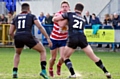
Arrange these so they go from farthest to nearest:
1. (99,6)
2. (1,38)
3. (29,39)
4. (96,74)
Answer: (99,6) → (1,38) → (96,74) → (29,39)

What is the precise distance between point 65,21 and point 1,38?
1834 centimetres

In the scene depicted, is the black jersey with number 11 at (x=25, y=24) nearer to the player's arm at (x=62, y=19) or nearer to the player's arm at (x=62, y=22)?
the player's arm at (x=62, y=19)

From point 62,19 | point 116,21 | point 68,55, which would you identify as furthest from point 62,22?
point 116,21

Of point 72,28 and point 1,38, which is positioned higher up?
point 72,28

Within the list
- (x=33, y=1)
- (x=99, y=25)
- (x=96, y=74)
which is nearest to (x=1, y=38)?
(x=33, y=1)

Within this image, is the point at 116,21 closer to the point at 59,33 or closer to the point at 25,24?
the point at 59,33

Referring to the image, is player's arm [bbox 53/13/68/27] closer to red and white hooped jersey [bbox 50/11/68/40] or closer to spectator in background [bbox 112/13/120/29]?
red and white hooped jersey [bbox 50/11/68/40]

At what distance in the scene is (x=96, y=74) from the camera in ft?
48.0

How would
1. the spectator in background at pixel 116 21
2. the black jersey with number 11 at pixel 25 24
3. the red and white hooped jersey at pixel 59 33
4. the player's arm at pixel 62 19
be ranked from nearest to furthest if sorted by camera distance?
the black jersey with number 11 at pixel 25 24, the player's arm at pixel 62 19, the red and white hooped jersey at pixel 59 33, the spectator in background at pixel 116 21

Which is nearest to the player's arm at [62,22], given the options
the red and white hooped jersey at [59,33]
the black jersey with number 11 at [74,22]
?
the black jersey with number 11 at [74,22]

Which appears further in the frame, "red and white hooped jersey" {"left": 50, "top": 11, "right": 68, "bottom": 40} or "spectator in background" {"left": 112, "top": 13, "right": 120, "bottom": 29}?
"spectator in background" {"left": 112, "top": 13, "right": 120, "bottom": 29}

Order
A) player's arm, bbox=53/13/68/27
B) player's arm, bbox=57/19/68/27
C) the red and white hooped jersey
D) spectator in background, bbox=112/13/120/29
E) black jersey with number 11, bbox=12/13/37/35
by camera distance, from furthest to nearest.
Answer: spectator in background, bbox=112/13/120/29 → the red and white hooped jersey → player's arm, bbox=57/19/68/27 → player's arm, bbox=53/13/68/27 → black jersey with number 11, bbox=12/13/37/35

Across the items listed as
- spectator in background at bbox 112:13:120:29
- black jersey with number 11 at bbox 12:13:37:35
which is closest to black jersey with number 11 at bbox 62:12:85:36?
black jersey with number 11 at bbox 12:13:37:35

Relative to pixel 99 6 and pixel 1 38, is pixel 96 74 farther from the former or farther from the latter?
pixel 99 6
